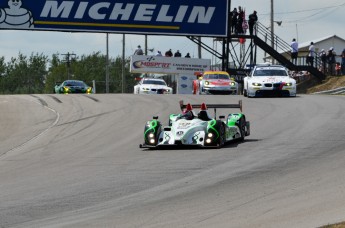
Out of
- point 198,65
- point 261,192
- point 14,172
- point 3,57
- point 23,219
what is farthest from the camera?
point 3,57

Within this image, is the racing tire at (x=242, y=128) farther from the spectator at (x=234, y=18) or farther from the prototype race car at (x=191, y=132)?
the spectator at (x=234, y=18)

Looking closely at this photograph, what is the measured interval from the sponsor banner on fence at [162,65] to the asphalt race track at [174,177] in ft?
106

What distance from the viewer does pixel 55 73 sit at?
469ft

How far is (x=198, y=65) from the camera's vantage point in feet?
197

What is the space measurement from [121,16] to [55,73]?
94217 mm

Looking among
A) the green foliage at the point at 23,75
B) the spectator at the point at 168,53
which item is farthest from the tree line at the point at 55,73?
the spectator at the point at 168,53

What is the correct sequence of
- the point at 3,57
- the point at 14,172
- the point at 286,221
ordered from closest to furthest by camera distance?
the point at 286,221 < the point at 14,172 < the point at 3,57

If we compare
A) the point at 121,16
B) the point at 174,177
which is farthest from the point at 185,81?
the point at 174,177

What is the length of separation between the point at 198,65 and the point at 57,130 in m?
34.9

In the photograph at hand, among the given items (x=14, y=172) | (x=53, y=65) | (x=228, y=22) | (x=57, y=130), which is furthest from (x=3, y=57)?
(x=14, y=172)

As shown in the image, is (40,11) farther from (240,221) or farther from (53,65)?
(53,65)

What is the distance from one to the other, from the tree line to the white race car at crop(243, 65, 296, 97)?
3908 inches

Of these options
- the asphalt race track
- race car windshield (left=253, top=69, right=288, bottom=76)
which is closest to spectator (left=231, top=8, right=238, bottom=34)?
race car windshield (left=253, top=69, right=288, bottom=76)

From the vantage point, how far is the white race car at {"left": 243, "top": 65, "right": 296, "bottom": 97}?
1369 inches
